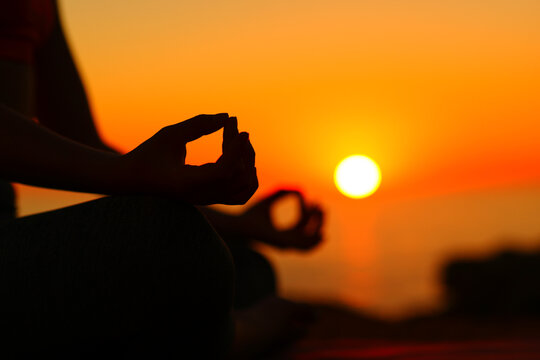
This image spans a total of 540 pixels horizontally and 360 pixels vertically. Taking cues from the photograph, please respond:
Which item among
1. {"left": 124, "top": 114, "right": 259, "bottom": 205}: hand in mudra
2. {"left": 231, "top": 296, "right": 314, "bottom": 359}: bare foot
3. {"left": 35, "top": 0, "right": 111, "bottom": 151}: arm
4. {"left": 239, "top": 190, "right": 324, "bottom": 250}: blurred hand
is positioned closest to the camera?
{"left": 124, "top": 114, "right": 259, "bottom": 205}: hand in mudra

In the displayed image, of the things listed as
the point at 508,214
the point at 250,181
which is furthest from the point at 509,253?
the point at 508,214

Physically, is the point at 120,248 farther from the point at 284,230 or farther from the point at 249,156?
the point at 284,230

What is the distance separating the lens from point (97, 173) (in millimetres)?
754

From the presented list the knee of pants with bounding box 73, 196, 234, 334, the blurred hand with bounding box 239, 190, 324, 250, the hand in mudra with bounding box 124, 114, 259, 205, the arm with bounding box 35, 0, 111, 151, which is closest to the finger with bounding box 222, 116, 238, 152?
the hand in mudra with bounding box 124, 114, 259, 205

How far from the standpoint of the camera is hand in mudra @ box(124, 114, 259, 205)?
2.39 ft

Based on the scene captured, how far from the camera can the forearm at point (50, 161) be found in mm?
746

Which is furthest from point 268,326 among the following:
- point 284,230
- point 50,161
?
point 50,161

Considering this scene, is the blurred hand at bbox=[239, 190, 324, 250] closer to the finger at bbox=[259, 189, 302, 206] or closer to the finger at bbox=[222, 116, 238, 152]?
the finger at bbox=[259, 189, 302, 206]

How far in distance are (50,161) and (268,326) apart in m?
0.82

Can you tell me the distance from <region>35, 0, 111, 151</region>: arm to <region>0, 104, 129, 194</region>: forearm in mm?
1000

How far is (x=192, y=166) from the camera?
0.73 m

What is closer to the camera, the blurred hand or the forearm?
the forearm

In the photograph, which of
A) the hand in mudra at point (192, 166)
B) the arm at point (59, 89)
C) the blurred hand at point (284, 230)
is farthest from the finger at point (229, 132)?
the arm at point (59, 89)

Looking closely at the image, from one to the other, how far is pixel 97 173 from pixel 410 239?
3656cm
